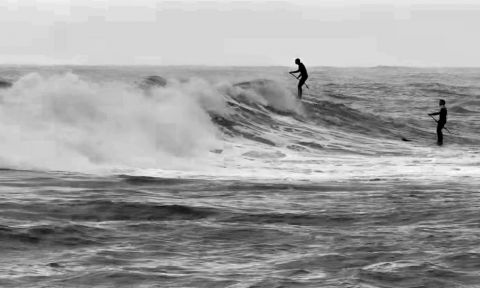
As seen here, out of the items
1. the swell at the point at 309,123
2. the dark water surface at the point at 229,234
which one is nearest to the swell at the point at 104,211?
the dark water surface at the point at 229,234

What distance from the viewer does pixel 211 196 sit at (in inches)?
590

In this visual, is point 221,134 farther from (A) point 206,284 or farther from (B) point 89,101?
(A) point 206,284

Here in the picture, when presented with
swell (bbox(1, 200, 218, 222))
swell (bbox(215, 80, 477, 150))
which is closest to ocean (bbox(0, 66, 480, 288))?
swell (bbox(1, 200, 218, 222))

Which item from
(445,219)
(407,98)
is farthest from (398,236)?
(407,98)

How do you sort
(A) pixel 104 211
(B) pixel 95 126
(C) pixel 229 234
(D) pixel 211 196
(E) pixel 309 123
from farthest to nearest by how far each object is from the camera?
(E) pixel 309 123 → (B) pixel 95 126 → (D) pixel 211 196 → (A) pixel 104 211 → (C) pixel 229 234

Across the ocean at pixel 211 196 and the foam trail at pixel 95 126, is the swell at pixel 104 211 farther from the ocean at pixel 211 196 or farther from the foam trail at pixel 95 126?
the foam trail at pixel 95 126

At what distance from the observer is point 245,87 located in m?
35.5

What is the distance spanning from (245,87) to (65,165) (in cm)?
1811

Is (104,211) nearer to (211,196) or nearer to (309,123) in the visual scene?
(211,196)

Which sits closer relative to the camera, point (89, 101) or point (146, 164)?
point (146, 164)

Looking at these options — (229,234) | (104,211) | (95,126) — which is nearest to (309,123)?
(95,126)

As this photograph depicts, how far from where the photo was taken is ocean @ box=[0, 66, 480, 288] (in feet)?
33.3

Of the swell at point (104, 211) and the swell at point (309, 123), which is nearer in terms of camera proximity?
the swell at point (104, 211)

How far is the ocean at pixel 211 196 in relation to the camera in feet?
33.3
